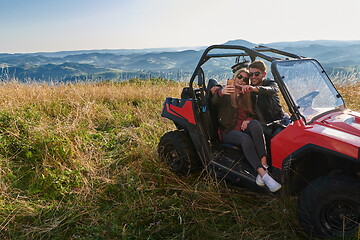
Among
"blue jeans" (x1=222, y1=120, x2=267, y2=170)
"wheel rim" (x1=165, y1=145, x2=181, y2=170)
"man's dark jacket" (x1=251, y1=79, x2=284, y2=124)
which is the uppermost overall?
"man's dark jacket" (x1=251, y1=79, x2=284, y2=124)

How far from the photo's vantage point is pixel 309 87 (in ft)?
9.46

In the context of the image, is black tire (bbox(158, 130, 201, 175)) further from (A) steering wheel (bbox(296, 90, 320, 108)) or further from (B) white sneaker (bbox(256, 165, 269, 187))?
(A) steering wheel (bbox(296, 90, 320, 108))

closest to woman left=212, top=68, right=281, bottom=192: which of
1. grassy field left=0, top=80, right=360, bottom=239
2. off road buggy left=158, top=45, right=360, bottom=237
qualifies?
off road buggy left=158, top=45, right=360, bottom=237

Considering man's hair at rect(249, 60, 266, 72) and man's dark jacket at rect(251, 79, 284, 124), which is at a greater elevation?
man's hair at rect(249, 60, 266, 72)

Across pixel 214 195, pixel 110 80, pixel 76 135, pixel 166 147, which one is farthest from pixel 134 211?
pixel 110 80

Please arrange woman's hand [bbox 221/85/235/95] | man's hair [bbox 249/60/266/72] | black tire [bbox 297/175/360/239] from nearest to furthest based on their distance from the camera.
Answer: black tire [bbox 297/175/360/239] < woman's hand [bbox 221/85/235/95] < man's hair [bbox 249/60/266/72]

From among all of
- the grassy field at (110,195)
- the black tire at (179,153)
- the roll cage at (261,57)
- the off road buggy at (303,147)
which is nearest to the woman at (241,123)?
the off road buggy at (303,147)

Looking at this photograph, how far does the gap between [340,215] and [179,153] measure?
1927 mm

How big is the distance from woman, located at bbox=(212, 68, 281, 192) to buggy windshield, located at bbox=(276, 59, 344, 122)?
0.46m

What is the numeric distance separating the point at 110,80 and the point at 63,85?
2.69 meters

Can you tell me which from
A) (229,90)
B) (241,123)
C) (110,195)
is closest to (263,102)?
(241,123)

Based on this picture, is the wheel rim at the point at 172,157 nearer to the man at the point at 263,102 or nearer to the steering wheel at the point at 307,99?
the man at the point at 263,102

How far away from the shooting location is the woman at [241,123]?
2.86m

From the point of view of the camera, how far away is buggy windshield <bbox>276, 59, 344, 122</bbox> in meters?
2.71
